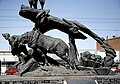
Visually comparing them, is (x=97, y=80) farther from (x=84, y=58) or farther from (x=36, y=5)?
(x=36, y=5)

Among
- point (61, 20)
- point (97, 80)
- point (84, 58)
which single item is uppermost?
point (61, 20)

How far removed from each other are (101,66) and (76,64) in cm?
107

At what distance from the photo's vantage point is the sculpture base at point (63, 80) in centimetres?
898

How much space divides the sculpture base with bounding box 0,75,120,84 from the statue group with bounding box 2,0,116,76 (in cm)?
49

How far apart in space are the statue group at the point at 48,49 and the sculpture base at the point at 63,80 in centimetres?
49

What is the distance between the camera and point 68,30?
10867 mm

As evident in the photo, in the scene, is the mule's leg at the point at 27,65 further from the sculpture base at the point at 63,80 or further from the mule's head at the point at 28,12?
the mule's head at the point at 28,12

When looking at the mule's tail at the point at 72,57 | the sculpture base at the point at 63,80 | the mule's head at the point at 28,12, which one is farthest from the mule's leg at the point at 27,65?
the mule's head at the point at 28,12

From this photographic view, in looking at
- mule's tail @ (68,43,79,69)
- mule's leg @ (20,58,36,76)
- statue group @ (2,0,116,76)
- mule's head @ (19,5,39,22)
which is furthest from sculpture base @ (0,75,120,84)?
mule's head @ (19,5,39,22)

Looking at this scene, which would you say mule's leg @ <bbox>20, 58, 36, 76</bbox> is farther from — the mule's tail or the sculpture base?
the mule's tail

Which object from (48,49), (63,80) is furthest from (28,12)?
(63,80)

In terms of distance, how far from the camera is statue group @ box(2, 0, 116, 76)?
9.98 m

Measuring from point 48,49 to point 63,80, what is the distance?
1563 mm

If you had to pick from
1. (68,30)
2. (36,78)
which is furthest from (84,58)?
(36,78)
